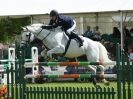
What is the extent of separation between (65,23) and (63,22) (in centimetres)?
13

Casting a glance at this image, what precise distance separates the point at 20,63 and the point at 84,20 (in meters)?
16.6

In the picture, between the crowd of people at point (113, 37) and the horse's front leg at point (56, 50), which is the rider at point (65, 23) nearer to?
the horse's front leg at point (56, 50)

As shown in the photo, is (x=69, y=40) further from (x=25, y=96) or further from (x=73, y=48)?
(x=25, y=96)

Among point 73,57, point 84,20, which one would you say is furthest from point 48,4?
point 73,57

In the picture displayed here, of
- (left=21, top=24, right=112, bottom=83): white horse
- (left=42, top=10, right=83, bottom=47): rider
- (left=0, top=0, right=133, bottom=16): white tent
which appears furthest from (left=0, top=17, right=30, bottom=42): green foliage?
(left=42, top=10, right=83, bottom=47): rider

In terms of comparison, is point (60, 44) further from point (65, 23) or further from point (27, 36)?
point (27, 36)

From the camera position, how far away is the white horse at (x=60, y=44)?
16.2 meters

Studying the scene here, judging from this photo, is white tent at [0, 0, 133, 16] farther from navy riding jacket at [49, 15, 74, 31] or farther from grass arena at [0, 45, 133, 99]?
grass arena at [0, 45, 133, 99]

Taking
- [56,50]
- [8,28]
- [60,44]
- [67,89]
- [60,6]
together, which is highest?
[60,6]

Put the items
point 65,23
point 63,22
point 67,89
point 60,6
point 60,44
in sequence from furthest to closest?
1. point 60,6
2. point 60,44
3. point 65,23
4. point 63,22
5. point 67,89

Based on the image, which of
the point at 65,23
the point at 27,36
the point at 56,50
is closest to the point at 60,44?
the point at 56,50

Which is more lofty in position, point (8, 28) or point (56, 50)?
point (8, 28)

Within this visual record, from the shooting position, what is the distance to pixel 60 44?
16.5m

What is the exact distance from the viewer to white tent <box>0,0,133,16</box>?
22.1 m
